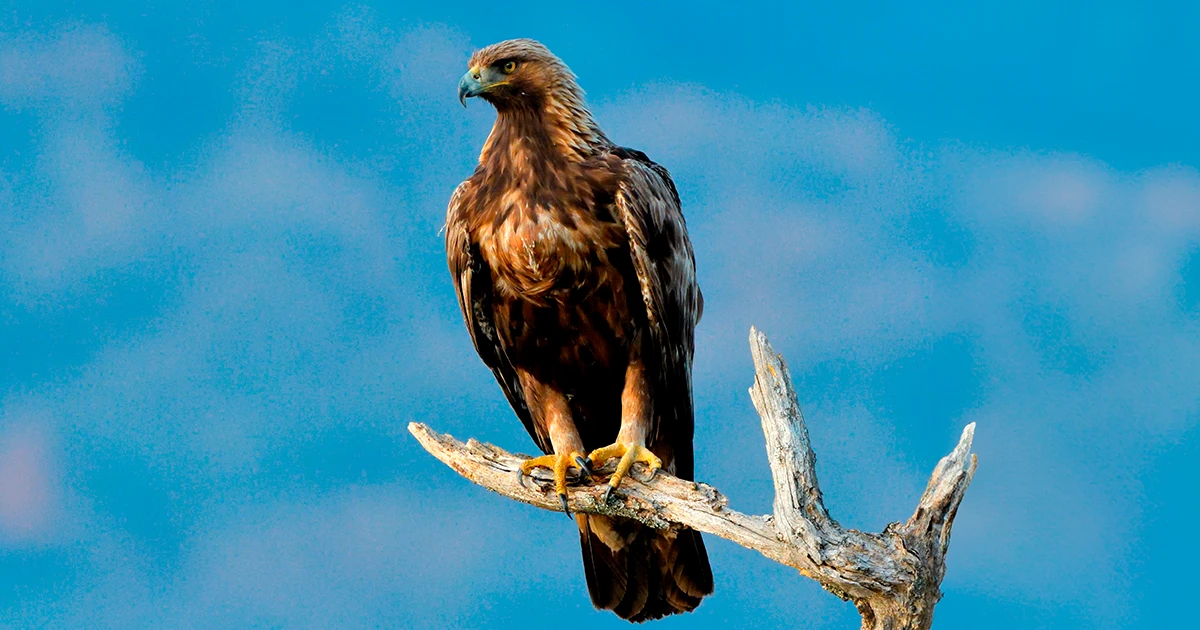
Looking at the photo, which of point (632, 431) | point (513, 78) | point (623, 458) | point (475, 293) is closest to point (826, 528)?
point (623, 458)

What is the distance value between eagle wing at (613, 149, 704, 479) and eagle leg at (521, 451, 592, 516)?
1.81 ft

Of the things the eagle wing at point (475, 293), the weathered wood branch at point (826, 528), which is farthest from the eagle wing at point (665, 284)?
the weathered wood branch at point (826, 528)

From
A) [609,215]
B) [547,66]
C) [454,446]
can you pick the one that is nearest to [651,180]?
[609,215]

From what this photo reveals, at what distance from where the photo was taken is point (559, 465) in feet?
23.8

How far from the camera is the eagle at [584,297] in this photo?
7.23 metres

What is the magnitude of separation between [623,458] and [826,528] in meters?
1.44

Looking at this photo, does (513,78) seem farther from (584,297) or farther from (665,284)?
(665,284)

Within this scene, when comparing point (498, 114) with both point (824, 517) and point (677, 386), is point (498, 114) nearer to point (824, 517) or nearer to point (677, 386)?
point (677, 386)

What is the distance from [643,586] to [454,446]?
1.43 meters

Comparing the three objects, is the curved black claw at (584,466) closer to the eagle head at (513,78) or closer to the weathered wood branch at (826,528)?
the weathered wood branch at (826,528)

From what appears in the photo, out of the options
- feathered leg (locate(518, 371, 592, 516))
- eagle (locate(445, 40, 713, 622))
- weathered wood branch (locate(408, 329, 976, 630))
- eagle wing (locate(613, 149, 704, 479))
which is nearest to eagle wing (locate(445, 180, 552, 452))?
eagle (locate(445, 40, 713, 622))

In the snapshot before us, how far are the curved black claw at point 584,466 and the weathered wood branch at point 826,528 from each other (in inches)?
25.0

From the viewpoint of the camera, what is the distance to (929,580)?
5.92m

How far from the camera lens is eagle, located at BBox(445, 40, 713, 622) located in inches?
285
